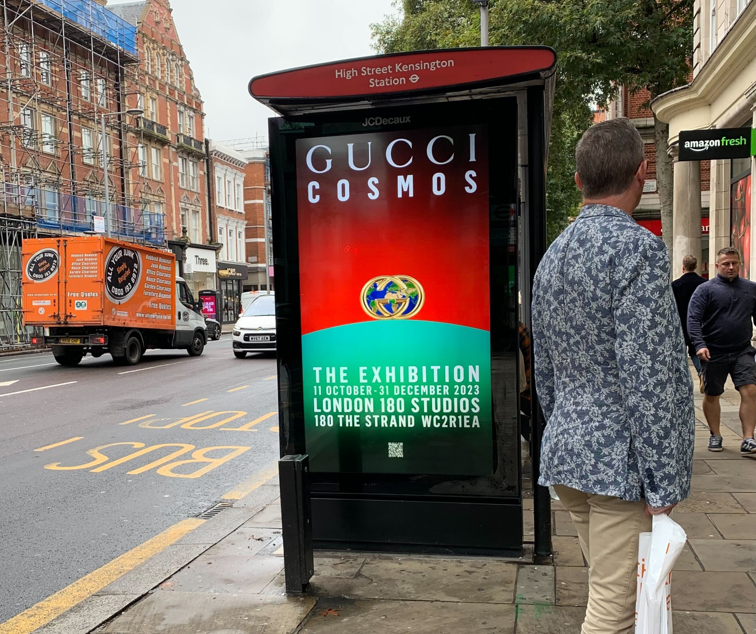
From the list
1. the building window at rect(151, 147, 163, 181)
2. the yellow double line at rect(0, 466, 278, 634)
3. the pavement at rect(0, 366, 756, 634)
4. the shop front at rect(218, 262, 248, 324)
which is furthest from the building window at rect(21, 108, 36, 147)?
the pavement at rect(0, 366, 756, 634)

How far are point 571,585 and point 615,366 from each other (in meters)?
1.81

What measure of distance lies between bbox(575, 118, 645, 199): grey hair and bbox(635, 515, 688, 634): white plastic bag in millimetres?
1029

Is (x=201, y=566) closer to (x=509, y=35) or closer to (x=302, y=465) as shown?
A: (x=302, y=465)

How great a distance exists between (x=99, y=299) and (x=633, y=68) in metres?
13.2

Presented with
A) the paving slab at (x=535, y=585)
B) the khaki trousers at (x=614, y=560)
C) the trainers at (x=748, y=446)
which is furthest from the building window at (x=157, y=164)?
the khaki trousers at (x=614, y=560)

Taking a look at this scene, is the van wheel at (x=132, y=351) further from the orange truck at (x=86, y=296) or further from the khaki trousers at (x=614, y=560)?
the khaki trousers at (x=614, y=560)

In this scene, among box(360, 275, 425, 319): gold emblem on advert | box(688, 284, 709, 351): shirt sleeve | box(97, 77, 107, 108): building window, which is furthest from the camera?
box(97, 77, 107, 108): building window

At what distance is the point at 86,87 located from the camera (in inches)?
1411

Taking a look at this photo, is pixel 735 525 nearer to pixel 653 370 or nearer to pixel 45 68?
pixel 653 370

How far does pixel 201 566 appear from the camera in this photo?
4070 millimetres

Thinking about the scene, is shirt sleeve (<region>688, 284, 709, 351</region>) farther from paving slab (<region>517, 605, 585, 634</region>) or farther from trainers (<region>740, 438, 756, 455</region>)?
paving slab (<region>517, 605, 585, 634</region>)

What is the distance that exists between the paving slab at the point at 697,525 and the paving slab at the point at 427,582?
1.26 meters

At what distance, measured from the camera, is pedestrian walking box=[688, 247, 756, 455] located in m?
6.33

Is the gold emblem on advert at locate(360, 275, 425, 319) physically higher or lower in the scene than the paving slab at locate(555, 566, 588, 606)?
higher
